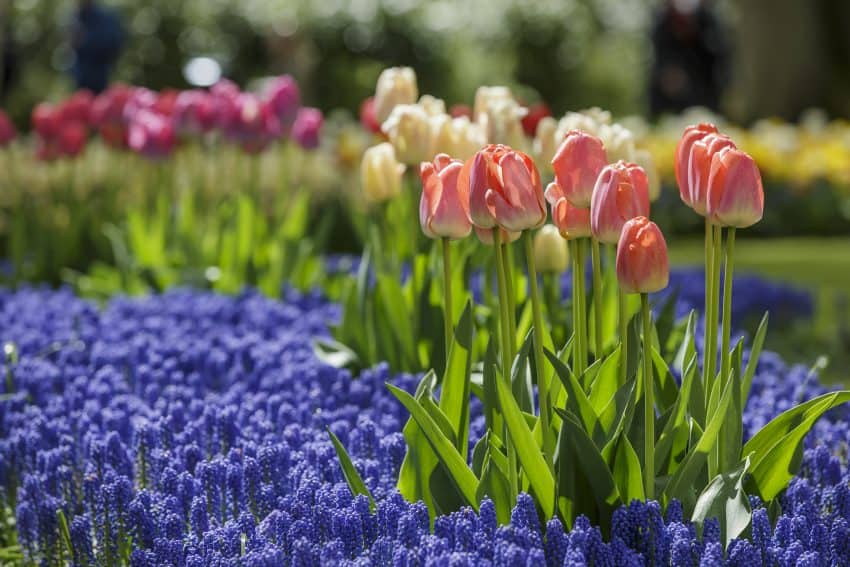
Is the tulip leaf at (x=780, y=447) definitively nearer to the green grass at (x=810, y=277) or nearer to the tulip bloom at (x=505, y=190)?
the tulip bloom at (x=505, y=190)

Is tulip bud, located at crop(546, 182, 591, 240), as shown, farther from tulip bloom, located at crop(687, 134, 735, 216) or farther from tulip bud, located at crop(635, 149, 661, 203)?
tulip bud, located at crop(635, 149, 661, 203)

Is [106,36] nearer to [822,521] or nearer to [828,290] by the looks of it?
[828,290]

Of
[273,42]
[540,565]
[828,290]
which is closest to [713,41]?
[273,42]

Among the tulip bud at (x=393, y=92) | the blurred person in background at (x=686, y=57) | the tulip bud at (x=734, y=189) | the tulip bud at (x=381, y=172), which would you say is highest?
the blurred person in background at (x=686, y=57)

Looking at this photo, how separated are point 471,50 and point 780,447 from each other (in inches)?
795

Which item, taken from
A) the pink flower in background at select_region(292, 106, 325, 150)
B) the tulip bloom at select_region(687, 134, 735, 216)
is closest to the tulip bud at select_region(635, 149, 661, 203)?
the tulip bloom at select_region(687, 134, 735, 216)

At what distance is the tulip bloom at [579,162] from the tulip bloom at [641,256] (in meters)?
0.22

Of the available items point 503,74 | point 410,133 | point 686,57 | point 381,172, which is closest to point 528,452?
point 410,133

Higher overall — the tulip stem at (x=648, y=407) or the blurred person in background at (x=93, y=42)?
the blurred person in background at (x=93, y=42)

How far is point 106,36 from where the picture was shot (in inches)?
509

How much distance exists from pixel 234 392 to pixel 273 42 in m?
13.5

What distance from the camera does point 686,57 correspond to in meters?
14.4

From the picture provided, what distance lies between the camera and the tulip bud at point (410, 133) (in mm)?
3494

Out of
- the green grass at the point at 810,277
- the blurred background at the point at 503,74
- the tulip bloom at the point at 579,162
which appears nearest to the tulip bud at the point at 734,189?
the tulip bloom at the point at 579,162
